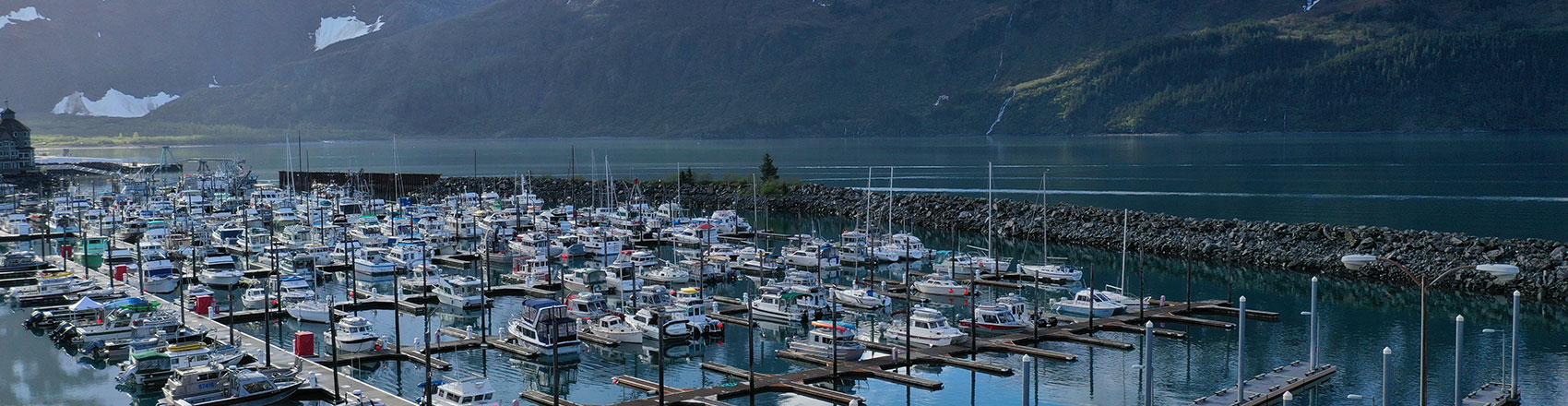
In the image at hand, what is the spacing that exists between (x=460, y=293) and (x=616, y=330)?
33.7ft

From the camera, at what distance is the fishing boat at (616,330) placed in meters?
40.0

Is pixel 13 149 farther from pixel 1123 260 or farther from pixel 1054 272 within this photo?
pixel 1123 260

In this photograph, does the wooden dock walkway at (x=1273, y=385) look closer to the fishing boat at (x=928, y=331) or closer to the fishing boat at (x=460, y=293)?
the fishing boat at (x=928, y=331)

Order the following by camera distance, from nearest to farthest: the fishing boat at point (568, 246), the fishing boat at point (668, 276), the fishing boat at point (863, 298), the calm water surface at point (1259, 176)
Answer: the fishing boat at point (863, 298)
the fishing boat at point (668, 276)
the fishing boat at point (568, 246)
the calm water surface at point (1259, 176)

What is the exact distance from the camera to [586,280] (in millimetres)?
51719

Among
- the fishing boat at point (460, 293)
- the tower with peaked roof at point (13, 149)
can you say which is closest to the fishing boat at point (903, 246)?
the fishing boat at point (460, 293)

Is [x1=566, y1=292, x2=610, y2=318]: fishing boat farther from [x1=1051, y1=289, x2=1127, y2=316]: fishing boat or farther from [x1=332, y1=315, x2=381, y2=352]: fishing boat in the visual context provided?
[x1=1051, y1=289, x2=1127, y2=316]: fishing boat

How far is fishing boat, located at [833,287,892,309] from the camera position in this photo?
46406 millimetres

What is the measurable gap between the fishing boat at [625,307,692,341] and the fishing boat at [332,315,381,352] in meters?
7.49

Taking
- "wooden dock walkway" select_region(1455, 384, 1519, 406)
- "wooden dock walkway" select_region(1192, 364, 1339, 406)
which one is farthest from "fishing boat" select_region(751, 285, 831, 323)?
"wooden dock walkway" select_region(1455, 384, 1519, 406)

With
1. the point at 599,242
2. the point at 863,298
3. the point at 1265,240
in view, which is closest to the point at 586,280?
the point at 863,298

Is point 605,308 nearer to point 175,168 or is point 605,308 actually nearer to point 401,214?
point 401,214

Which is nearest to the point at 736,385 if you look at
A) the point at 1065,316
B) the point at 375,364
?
the point at 375,364

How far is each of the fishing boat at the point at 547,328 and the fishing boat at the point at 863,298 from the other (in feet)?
35.2
